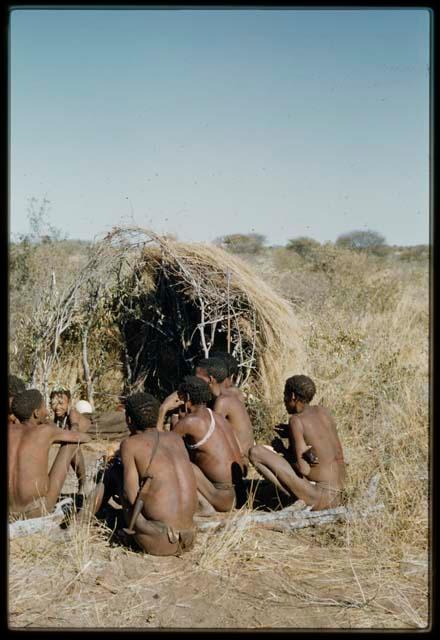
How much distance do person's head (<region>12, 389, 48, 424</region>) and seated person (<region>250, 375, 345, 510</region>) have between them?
1710mm

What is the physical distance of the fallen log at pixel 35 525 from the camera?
4.94 m

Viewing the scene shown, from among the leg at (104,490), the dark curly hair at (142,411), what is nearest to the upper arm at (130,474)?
the dark curly hair at (142,411)

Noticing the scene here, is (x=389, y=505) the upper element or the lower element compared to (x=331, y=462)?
lower

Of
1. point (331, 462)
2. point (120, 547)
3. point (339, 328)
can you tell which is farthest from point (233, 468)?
point (339, 328)

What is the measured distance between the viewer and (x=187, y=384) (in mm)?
5715

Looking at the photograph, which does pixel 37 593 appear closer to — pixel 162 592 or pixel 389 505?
pixel 162 592

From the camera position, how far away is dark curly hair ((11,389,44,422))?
17.1 ft

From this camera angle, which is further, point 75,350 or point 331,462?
point 75,350

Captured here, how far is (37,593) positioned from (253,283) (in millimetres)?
4687

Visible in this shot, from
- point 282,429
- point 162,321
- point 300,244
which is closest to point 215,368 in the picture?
point 282,429

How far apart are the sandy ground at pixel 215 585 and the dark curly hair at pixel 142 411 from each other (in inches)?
32.0

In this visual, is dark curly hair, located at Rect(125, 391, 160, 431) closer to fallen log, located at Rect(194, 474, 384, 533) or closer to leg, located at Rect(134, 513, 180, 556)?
leg, located at Rect(134, 513, 180, 556)

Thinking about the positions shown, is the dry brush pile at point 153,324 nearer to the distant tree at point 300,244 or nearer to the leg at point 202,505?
the leg at point 202,505

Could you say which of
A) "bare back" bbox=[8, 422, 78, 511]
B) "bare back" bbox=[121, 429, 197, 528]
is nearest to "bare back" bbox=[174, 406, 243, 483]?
"bare back" bbox=[121, 429, 197, 528]
